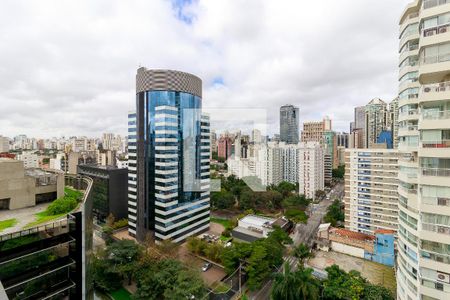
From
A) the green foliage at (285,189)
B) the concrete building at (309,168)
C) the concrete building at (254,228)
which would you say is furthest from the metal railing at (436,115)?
the concrete building at (309,168)

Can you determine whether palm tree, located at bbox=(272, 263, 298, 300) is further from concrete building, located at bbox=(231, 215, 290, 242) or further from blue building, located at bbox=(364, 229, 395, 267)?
blue building, located at bbox=(364, 229, 395, 267)

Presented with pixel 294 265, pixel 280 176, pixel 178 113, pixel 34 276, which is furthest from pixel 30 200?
pixel 280 176

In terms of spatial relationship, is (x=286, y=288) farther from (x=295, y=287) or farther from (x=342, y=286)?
(x=342, y=286)

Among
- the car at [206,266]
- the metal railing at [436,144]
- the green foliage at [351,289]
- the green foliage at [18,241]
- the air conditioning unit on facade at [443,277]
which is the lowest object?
the car at [206,266]

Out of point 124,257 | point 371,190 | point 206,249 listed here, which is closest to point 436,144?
point 206,249

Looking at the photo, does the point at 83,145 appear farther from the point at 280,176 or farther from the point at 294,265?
the point at 294,265

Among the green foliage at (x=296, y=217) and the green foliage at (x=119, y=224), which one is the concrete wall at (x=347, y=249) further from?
the green foliage at (x=119, y=224)

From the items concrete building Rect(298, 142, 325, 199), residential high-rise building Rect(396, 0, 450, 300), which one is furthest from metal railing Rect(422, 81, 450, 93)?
concrete building Rect(298, 142, 325, 199)
